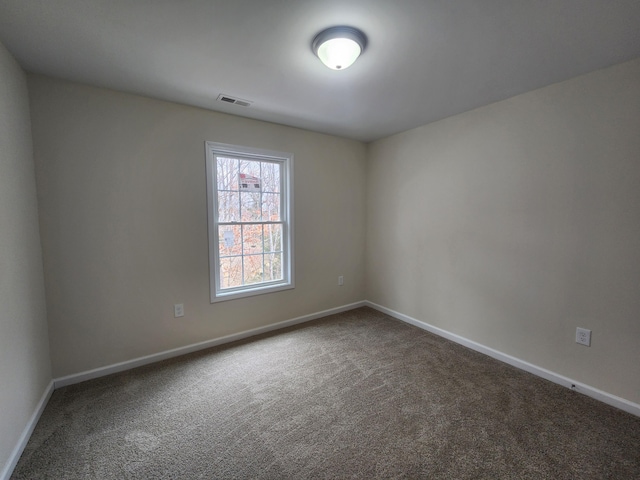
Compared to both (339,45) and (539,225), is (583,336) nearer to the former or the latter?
(539,225)

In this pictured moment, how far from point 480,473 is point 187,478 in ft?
4.99

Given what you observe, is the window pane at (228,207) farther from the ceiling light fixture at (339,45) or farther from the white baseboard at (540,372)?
the white baseboard at (540,372)

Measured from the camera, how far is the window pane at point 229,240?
9.37 feet

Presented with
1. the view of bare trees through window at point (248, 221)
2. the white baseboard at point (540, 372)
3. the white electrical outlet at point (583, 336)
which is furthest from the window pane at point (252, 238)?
the white electrical outlet at point (583, 336)

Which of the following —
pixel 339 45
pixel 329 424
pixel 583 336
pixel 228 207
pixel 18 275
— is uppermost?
pixel 339 45

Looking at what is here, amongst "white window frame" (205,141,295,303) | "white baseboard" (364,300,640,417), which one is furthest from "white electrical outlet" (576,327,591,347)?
"white window frame" (205,141,295,303)

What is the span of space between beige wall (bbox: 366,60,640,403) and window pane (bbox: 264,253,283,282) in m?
1.63

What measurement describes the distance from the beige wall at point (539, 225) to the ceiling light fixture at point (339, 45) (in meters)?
1.65

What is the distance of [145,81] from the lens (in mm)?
2059

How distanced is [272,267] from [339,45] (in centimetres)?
234

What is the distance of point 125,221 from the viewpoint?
7.53 ft

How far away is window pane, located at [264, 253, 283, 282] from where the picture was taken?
320cm

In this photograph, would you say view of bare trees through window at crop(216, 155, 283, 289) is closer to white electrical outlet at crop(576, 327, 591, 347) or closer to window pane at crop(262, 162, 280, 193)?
window pane at crop(262, 162, 280, 193)

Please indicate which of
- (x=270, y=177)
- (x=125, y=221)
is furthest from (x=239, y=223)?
(x=125, y=221)
